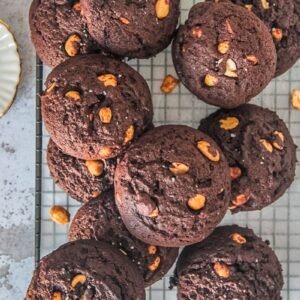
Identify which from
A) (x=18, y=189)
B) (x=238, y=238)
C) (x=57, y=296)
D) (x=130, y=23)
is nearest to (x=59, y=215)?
(x=18, y=189)

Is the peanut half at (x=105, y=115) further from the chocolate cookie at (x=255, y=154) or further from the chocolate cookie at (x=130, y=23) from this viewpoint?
the chocolate cookie at (x=255, y=154)

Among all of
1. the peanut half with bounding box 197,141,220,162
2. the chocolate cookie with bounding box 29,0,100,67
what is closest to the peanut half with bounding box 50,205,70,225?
the chocolate cookie with bounding box 29,0,100,67

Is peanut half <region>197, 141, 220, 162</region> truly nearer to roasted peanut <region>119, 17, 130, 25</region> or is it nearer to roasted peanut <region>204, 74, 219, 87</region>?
roasted peanut <region>204, 74, 219, 87</region>

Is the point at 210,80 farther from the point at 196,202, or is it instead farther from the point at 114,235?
the point at 114,235

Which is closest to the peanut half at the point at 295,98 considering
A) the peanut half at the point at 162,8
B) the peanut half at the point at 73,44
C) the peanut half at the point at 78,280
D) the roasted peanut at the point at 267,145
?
the roasted peanut at the point at 267,145

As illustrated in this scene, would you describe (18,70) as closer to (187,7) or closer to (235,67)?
(187,7)

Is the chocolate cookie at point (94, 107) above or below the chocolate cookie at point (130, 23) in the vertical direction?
below

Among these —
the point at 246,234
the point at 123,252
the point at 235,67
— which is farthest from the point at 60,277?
the point at 235,67
